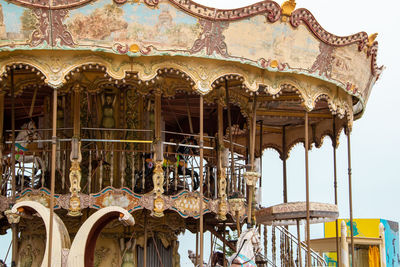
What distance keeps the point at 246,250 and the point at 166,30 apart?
5340mm

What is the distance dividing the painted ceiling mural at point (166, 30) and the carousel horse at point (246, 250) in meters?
3.98

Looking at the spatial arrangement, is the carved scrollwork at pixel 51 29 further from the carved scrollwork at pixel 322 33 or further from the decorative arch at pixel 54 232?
the carved scrollwork at pixel 322 33

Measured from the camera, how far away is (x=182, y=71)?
16594 mm

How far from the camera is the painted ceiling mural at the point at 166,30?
52.3 feet

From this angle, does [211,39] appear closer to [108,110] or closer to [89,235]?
[108,110]

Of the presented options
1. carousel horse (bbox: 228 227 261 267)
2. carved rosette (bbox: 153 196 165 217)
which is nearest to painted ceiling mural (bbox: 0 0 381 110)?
carved rosette (bbox: 153 196 165 217)

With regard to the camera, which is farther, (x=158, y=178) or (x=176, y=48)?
(x=158, y=178)

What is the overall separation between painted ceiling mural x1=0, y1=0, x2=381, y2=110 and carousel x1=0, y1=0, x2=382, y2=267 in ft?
0.08

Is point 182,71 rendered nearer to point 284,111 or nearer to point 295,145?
point 284,111

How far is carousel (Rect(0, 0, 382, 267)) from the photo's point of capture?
16000 mm

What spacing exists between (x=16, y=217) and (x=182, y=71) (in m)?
5.03

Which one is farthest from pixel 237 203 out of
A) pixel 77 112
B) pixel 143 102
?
pixel 77 112

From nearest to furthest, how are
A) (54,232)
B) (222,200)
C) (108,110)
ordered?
1. (54,232)
2. (222,200)
3. (108,110)

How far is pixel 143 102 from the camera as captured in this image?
63.9 feet
